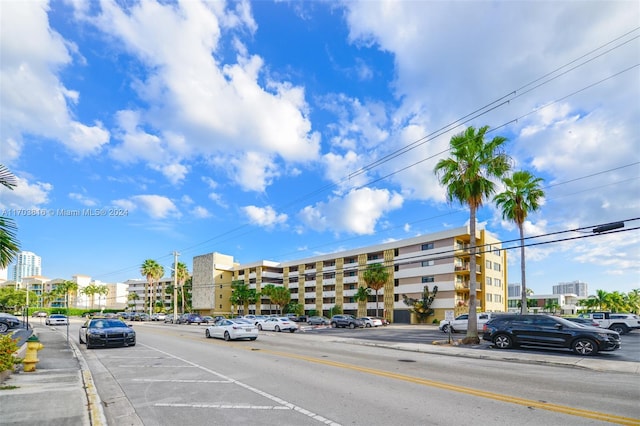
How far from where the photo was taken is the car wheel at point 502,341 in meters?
18.5

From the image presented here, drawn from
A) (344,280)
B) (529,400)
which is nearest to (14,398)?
(529,400)

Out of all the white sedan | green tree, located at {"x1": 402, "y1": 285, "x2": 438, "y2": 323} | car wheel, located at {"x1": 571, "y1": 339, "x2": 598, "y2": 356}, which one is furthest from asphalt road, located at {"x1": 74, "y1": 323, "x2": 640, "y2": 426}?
green tree, located at {"x1": 402, "y1": 285, "x2": 438, "y2": 323}

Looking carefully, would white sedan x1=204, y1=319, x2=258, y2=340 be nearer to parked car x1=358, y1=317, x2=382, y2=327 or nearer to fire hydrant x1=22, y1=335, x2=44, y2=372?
fire hydrant x1=22, y1=335, x2=44, y2=372

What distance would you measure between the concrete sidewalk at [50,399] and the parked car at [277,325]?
25.1m

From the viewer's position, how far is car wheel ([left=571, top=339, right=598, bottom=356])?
16.1 m

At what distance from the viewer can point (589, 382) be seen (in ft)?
33.6

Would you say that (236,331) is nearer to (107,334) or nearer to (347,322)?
(107,334)

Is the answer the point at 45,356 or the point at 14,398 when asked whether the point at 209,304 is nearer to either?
the point at 45,356

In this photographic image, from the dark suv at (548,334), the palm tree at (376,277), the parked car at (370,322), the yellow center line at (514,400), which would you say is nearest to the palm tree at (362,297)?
the palm tree at (376,277)

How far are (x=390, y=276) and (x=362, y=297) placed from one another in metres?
5.51

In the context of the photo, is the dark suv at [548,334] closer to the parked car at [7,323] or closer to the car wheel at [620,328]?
the car wheel at [620,328]

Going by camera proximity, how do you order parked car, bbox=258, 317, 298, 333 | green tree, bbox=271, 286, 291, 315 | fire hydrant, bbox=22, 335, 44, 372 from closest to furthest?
fire hydrant, bbox=22, 335, 44, 372
parked car, bbox=258, 317, 298, 333
green tree, bbox=271, 286, 291, 315

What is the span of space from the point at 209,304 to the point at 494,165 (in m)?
81.0

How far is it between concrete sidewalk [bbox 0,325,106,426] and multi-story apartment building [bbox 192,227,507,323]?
30.4 meters
